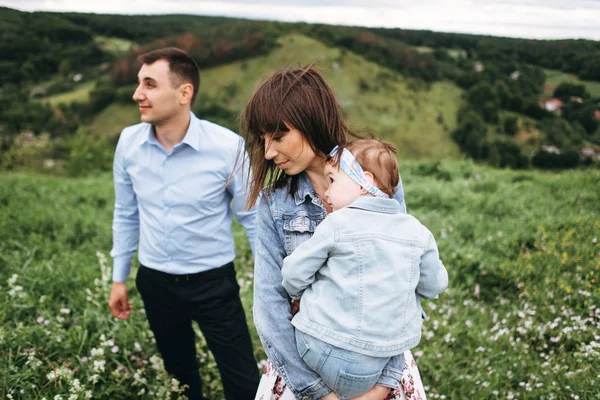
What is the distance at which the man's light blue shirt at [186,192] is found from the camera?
2559 mm

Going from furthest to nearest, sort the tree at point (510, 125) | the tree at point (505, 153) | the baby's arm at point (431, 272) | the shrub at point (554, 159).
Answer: the tree at point (510, 125)
the tree at point (505, 153)
the shrub at point (554, 159)
the baby's arm at point (431, 272)

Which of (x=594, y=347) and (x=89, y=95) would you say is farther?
(x=89, y=95)

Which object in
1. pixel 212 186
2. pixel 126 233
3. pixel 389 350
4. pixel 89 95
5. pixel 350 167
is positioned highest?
pixel 350 167

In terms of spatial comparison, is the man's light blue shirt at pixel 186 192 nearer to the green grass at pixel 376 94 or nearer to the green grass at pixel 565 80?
the green grass at pixel 565 80

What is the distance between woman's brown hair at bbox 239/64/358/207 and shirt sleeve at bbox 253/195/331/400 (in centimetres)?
23

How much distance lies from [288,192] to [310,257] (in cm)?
→ 37

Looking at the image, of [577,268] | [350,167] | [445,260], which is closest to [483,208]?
[445,260]

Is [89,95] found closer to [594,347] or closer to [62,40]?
[62,40]

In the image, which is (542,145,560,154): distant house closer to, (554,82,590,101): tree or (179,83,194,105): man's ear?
(554,82,590,101): tree

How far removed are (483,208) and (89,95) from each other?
149ft

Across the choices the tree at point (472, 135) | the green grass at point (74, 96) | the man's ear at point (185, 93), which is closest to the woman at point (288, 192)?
the man's ear at point (185, 93)

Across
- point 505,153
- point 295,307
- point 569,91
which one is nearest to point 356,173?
point 295,307

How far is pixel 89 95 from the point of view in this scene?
144ft

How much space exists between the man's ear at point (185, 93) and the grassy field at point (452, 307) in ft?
5.73
